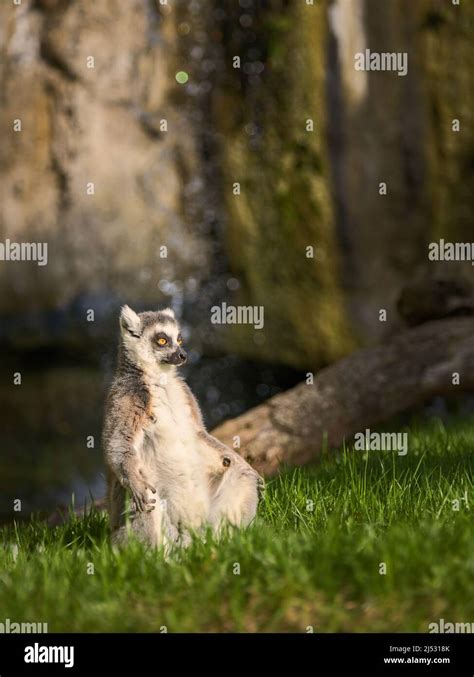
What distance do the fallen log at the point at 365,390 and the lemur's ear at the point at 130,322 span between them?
11.8 feet

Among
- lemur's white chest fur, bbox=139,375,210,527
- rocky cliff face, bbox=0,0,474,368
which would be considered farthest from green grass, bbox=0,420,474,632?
rocky cliff face, bbox=0,0,474,368

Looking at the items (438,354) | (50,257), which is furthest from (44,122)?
(438,354)

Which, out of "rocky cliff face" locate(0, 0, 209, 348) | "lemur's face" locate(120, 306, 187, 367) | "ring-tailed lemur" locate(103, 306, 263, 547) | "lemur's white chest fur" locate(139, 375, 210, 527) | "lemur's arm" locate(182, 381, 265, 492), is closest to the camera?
"ring-tailed lemur" locate(103, 306, 263, 547)

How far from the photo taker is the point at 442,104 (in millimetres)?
16125

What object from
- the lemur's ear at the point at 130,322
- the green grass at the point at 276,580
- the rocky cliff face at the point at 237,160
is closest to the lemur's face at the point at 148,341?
the lemur's ear at the point at 130,322

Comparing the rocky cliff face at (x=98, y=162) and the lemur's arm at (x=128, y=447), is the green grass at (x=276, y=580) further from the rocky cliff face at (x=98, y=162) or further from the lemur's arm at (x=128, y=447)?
the rocky cliff face at (x=98, y=162)

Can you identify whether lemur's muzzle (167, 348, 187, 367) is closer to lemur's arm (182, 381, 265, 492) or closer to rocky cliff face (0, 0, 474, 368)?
lemur's arm (182, 381, 265, 492)

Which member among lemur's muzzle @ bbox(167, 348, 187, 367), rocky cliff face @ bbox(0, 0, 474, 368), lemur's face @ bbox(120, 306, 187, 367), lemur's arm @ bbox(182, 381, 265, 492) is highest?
rocky cliff face @ bbox(0, 0, 474, 368)

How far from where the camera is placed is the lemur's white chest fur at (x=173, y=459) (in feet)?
16.9

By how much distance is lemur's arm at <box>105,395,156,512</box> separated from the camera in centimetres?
489

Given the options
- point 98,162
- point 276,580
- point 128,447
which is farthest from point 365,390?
point 98,162

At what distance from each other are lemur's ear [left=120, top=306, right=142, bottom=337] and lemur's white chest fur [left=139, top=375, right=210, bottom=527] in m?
0.30
